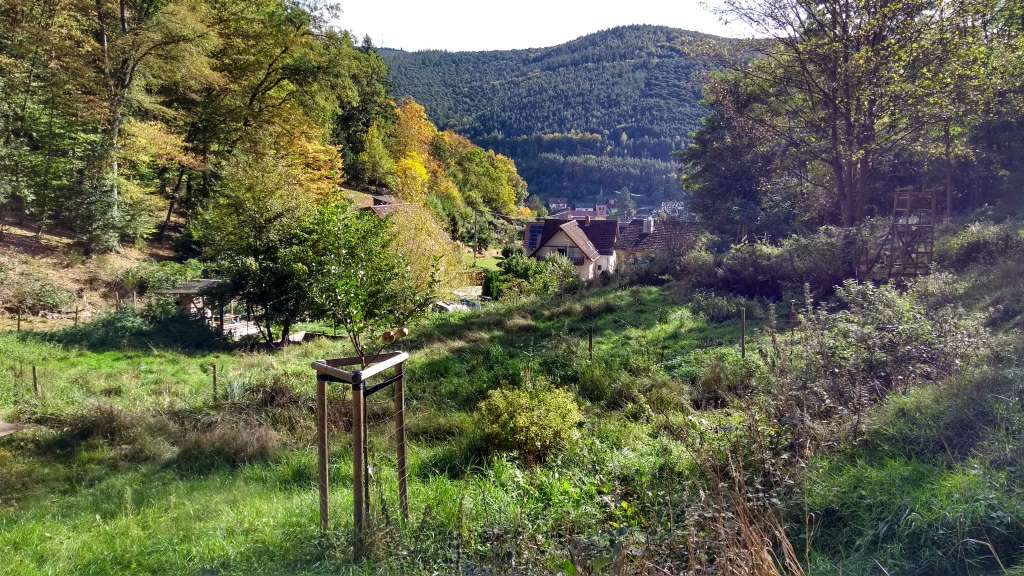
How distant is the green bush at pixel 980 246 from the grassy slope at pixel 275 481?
6669mm

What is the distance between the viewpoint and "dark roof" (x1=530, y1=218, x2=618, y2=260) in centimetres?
4531

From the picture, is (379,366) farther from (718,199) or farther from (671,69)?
(671,69)

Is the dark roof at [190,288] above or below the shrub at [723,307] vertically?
below

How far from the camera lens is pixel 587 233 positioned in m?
51.4

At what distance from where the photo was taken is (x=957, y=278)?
11.9 metres

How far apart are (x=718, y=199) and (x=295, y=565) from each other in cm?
2963

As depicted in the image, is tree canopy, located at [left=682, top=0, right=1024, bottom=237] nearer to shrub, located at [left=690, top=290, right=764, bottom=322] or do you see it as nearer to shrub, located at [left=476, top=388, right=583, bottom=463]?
shrub, located at [left=690, top=290, right=764, bottom=322]

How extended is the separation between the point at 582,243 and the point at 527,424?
40679 millimetres

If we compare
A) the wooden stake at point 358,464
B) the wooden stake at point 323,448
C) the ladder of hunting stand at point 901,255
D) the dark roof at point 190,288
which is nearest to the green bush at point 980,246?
the ladder of hunting stand at point 901,255

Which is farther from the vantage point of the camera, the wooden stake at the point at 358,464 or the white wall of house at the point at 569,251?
the white wall of house at the point at 569,251

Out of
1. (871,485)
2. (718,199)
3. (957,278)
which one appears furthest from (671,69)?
(871,485)

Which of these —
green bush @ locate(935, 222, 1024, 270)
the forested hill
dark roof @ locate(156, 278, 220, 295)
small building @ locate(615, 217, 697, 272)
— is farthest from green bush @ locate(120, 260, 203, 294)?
the forested hill

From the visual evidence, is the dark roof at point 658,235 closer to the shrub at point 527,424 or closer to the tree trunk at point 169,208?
the shrub at point 527,424

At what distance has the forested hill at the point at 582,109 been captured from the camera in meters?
126
